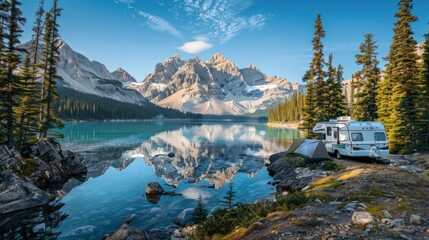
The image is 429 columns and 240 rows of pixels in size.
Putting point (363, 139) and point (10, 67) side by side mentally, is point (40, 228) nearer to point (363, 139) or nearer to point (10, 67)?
point (10, 67)

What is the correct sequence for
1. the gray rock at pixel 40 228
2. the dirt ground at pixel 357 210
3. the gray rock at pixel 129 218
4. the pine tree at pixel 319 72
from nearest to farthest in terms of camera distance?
the dirt ground at pixel 357 210, the gray rock at pixel 40 228, the gray rock at pixel 129 218, the pine tree at pixel 319 72

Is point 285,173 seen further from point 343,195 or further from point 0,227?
point 0,227

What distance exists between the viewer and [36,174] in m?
19.7

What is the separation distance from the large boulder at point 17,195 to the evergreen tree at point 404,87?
3581 centimetres

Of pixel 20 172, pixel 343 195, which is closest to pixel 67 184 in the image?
pixel 20 172

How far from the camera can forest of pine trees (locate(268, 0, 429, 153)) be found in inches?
1113

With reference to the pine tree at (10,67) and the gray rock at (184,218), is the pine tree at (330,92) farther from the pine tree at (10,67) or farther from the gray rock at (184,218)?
the pine tree at (10,67)

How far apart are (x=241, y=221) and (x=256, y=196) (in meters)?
9.35

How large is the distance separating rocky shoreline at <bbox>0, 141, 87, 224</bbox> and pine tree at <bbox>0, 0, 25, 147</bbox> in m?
2.45

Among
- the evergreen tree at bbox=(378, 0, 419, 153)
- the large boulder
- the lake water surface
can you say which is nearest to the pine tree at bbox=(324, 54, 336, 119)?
the evergreen tree at bbox=(378, 0, 419, 153)

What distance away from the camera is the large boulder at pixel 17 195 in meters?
14.6

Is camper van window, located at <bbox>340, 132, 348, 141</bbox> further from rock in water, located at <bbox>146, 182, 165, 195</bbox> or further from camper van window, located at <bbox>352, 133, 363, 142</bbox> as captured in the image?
rock in water, located at <bbox>146, 182, 165, 195</bbox>

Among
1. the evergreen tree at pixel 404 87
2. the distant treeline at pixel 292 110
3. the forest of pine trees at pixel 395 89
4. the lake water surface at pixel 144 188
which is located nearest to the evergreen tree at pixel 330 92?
the forest of pine trees at pixel 395 89

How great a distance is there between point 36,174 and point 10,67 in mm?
9357
